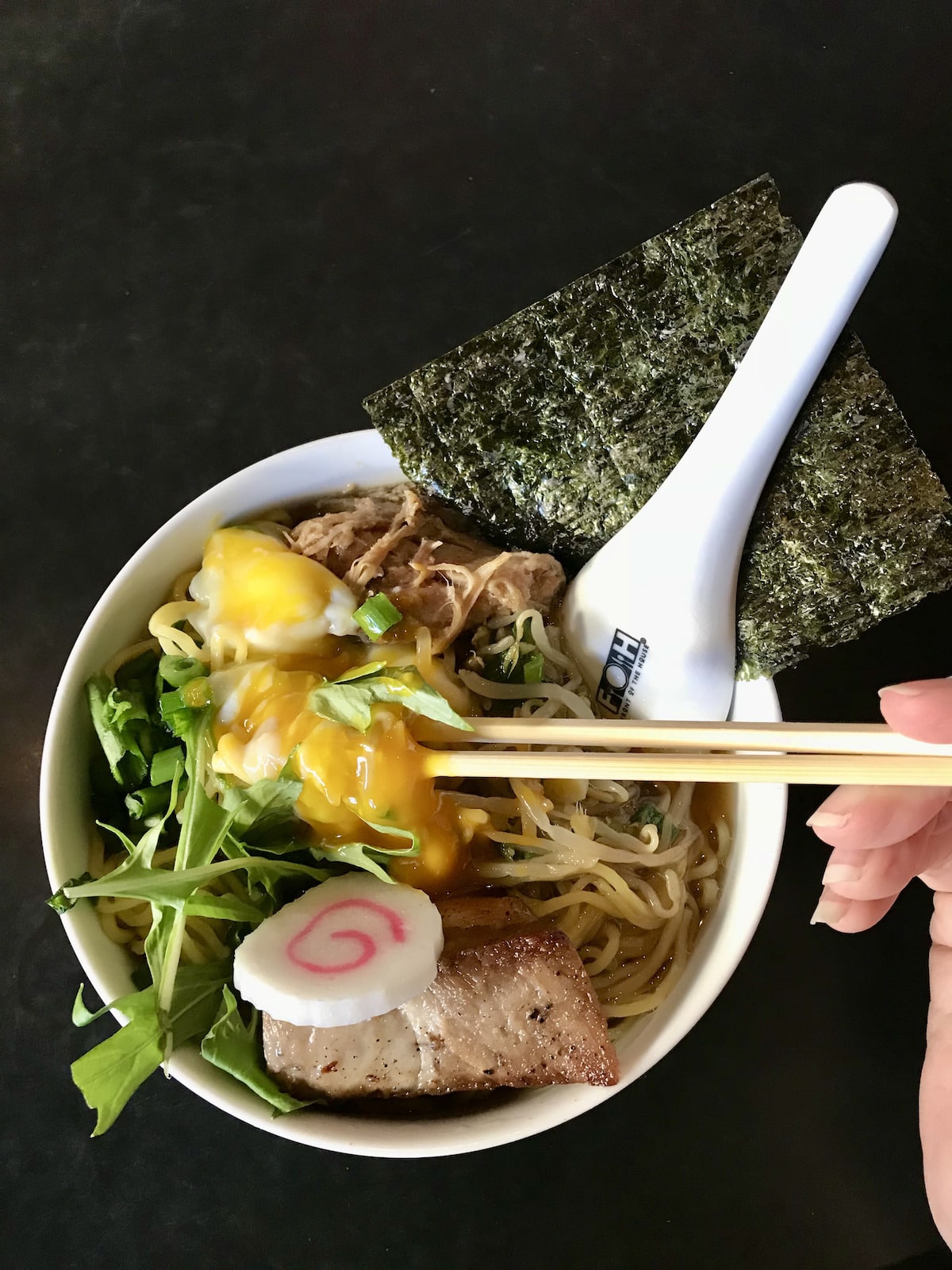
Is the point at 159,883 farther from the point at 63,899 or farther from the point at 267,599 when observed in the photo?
the point at 267,599

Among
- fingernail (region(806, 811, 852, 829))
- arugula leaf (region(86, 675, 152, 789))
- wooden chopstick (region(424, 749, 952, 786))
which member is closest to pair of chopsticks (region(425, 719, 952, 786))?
wooden chopstick (region(424, 749, 952, 786))

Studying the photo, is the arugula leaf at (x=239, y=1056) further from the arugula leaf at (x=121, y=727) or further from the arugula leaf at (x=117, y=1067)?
the arugula leaf at (x=121, y=727)

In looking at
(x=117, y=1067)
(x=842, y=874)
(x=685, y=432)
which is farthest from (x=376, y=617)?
(x=842, y=874)

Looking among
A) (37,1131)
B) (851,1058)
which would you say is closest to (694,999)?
(851,1058)

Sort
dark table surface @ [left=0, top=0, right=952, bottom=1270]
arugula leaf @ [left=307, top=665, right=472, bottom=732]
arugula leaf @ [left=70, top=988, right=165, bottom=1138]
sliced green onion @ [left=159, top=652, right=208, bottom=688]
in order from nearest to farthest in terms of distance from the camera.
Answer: arugula leaf @ [left=70, top=988, right=165, bottom=1138], arugula leaf @ [left=307, top=665, right=472, bottom=732], sliced green onion @ [left=159, top=652, right=208, bottom=688], dark table surface @ [left=0, top=0, right=952, bottom=1270]

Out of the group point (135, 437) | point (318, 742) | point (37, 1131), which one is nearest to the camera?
point (318, 742)

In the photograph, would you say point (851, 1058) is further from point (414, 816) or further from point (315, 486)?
point (315, 486)

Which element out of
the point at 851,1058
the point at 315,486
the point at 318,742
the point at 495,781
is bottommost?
the point at 851,1058

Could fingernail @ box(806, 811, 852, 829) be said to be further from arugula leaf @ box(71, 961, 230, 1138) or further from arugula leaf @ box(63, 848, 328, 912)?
arugula leaf @ box(71, 961, 230, 1138)
